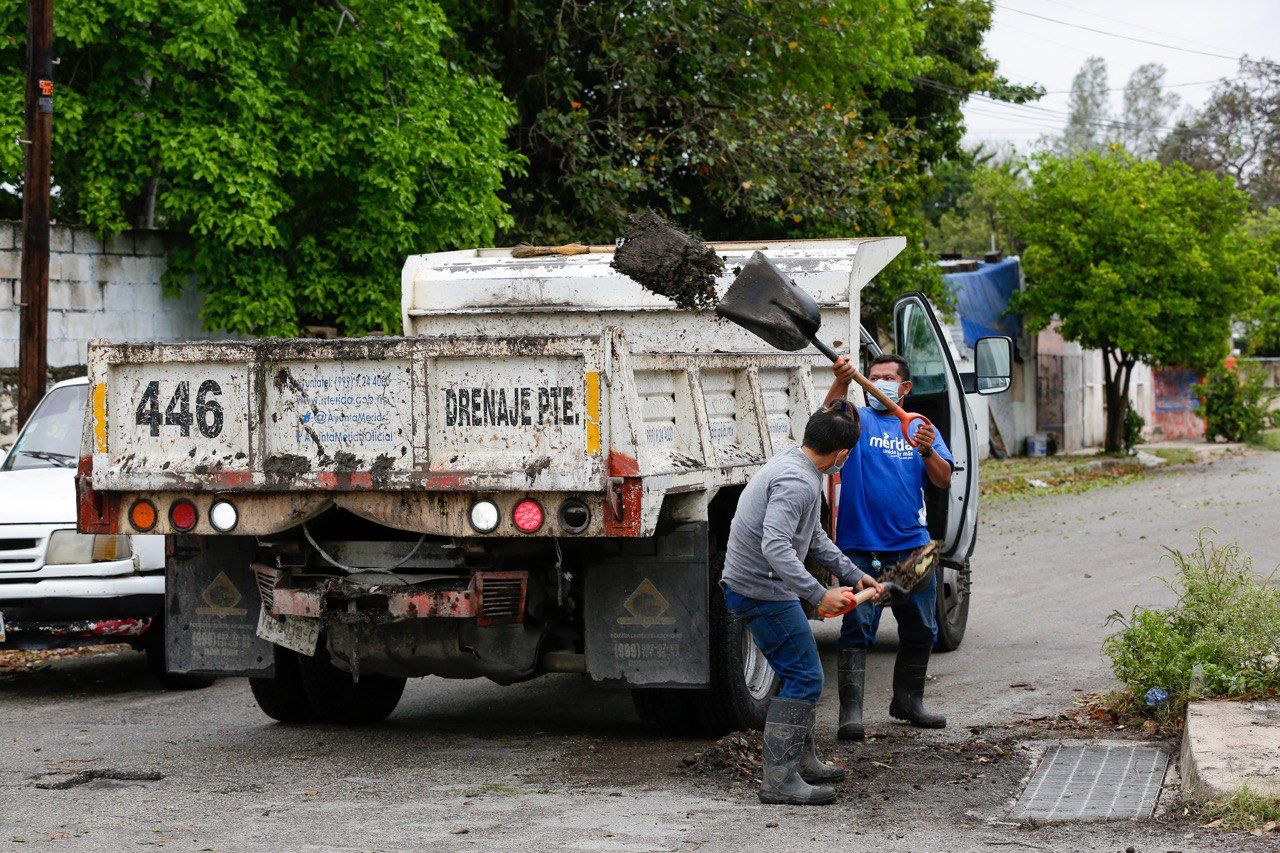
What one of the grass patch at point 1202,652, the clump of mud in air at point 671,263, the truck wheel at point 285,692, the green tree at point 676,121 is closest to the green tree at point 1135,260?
the green tree at point 676,121

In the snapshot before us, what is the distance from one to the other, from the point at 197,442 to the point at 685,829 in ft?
9.59

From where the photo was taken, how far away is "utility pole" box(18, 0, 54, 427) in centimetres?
1237

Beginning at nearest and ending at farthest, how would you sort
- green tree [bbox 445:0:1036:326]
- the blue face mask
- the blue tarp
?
the blue face mask → green tree [bbox 445:0:1036:326] → the blue tarp

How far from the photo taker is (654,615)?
7.05 meters

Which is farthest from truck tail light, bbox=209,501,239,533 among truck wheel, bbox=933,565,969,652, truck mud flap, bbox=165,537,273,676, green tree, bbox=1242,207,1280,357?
green tree, bbox=1242,207,1280,357

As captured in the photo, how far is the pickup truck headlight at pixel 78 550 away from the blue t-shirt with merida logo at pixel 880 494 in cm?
444

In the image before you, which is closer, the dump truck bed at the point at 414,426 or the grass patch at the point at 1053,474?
the dump truck bed at the point at 414,426

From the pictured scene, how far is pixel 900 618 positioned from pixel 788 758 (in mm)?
1763

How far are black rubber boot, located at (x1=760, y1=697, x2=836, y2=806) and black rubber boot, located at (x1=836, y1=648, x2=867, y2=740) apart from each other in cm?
120

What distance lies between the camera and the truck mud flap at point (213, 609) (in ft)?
25.1

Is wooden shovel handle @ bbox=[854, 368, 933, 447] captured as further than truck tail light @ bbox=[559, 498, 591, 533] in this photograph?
Yes

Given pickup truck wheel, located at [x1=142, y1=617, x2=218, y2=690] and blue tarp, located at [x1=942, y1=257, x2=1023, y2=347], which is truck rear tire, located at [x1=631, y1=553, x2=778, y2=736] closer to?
pickup truck wheel, located at [x1=142, y1=617, x2=218, y2=690]

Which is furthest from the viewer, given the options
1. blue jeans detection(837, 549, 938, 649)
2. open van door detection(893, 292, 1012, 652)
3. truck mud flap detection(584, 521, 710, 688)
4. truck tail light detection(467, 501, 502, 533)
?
open van door detection(893, 292, 1012, 652)

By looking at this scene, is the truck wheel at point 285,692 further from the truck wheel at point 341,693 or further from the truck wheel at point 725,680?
the truck wheel at point 725,680
